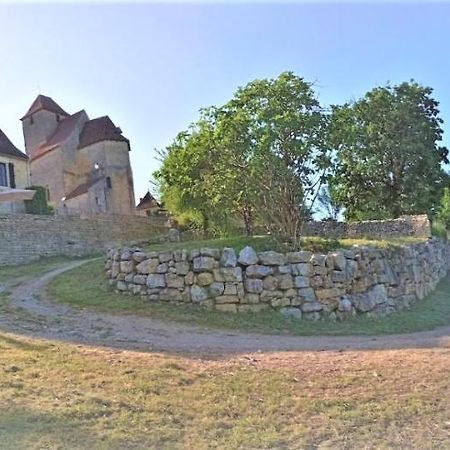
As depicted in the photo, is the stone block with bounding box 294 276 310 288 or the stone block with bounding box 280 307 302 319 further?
the stone block with bounding box 294 276 310 288

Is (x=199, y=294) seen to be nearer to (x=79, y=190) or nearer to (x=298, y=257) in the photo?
(x=298, y=257)

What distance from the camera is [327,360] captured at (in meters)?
8.67

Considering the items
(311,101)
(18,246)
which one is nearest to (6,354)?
(311,101)

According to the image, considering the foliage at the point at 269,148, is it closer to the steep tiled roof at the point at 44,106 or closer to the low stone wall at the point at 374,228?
the low stone wall at the point at 374,228

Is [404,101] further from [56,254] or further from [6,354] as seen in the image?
[6,354]

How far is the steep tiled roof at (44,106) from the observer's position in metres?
49.3

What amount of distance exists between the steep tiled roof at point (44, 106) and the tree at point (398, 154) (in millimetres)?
27767

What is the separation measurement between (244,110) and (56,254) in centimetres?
1352

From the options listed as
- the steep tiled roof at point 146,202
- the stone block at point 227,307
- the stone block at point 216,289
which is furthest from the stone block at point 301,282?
the steep tiled roof at point 146,202

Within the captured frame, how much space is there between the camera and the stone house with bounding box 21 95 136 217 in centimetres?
4359

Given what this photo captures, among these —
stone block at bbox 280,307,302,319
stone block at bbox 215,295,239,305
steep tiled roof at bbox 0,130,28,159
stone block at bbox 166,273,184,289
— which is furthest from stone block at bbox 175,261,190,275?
steep tiled roof at bbox 0,130,28,159

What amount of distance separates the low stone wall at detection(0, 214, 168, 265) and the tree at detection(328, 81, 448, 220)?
14076 mm

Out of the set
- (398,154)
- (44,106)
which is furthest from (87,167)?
(398,154)

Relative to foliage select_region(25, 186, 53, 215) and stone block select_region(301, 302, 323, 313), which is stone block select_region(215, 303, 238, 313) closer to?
stone block select_region(301, 302, 323, 313)
